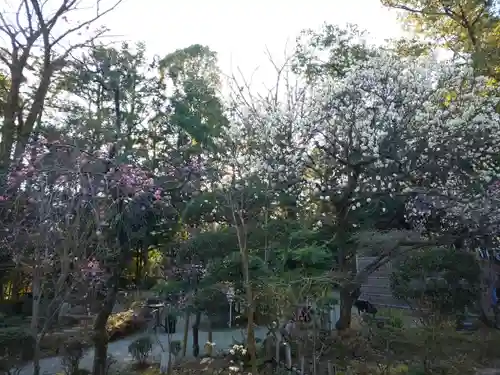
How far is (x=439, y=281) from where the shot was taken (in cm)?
612

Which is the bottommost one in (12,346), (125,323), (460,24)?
(125,323)

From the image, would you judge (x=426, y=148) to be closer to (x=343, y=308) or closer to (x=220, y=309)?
(x=343, y=308)

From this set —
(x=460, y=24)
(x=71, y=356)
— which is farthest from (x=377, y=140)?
(x=71, y=356)

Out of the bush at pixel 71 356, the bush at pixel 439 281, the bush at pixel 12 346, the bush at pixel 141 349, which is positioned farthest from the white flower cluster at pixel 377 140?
the bush at pixel 12 346

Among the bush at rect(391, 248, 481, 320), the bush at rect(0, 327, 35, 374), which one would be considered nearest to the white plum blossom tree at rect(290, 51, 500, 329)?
the bush at rect(391, 248, 481, 320)

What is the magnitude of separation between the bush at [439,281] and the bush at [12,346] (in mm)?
4662

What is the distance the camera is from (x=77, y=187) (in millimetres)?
3582

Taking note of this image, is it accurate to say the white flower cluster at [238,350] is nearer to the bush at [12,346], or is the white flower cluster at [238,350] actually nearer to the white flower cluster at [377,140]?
the bush at [12,346]

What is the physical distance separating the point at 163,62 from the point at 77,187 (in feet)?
17.0

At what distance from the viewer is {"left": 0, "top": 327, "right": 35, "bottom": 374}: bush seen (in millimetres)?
5270

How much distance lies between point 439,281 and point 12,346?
5230mm

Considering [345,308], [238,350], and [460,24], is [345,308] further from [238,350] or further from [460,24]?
[460,24]

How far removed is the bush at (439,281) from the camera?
597 centimetres

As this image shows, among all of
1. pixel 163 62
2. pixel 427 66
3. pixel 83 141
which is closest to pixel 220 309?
pixel 83 141
